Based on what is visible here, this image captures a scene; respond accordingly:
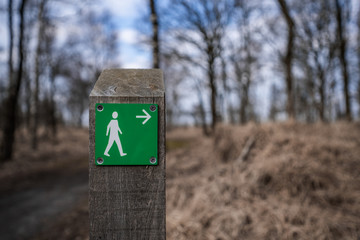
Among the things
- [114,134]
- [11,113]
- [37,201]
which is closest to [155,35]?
[11,113]

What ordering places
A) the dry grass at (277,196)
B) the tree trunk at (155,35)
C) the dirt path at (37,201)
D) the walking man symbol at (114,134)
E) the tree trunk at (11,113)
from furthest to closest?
the tree trunk at (155,35), the tree trunk at (11,113), the dirt path at (37,201), the dry grass at (277,196), the walking man symbol at (114,134)

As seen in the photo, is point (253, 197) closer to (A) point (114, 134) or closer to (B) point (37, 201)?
(A) point (114, 134)

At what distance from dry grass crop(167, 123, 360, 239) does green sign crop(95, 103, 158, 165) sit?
6.57 ft

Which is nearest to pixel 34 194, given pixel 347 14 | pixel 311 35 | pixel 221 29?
pixel 221 29

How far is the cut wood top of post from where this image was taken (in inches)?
55.9

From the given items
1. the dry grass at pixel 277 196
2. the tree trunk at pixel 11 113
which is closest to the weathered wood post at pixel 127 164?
the dry grass at pixel 277 196

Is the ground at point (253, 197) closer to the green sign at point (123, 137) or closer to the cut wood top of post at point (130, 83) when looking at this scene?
the green sign at point (123, 137)

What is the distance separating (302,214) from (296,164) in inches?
42.8

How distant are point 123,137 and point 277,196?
314cm

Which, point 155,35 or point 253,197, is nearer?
point 253,197

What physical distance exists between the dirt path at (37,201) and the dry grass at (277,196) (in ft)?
7.38

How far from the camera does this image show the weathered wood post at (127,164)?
1.39m

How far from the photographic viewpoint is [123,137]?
4.57 feet

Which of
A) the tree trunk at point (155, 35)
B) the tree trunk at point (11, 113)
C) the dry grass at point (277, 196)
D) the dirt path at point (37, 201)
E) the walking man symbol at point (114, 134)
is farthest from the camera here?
the tree trunk at point (155, 35)
